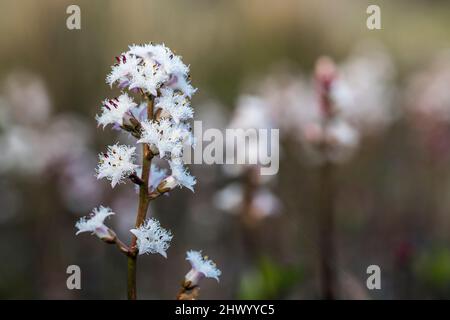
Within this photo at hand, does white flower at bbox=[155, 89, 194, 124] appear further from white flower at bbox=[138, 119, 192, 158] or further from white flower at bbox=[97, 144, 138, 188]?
white flower at bbox=[97, 144, 138, 188]

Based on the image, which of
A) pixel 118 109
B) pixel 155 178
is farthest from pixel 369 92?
pixel 118 109

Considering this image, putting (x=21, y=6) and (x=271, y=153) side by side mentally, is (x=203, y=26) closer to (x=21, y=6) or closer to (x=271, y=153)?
(x=21, y=6)

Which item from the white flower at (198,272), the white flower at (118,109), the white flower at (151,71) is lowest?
the white flower at (198,272)

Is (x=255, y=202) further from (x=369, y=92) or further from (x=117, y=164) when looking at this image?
(x=369, y=92)

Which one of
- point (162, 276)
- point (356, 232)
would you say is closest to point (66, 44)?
point (162, 276)

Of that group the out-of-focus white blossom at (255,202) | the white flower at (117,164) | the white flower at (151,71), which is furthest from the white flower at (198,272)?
the out-of-focus white blossom at (255,202)

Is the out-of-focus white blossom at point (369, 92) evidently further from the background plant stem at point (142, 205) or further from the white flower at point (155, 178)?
the background plant stem at point (142, 205)

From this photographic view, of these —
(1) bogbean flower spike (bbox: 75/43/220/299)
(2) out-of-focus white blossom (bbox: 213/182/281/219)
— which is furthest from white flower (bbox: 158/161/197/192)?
(2) out-of-focus white blossom (bbox: 213/182/281/219)
